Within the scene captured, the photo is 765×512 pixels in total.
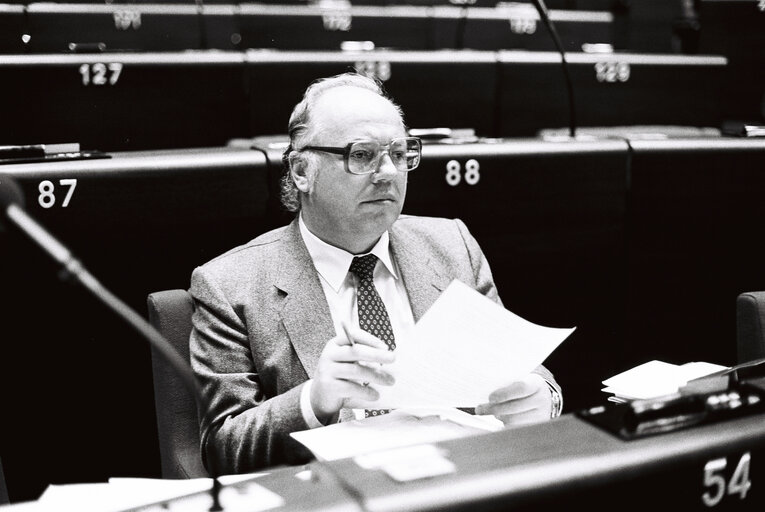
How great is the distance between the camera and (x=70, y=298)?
1790mm

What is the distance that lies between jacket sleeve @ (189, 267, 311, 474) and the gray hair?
315 mm

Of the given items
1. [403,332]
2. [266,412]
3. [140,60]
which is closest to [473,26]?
[140,60]

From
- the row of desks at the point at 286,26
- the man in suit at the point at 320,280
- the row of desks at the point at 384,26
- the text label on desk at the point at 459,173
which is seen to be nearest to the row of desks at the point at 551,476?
the man in suit at the point at 320,280

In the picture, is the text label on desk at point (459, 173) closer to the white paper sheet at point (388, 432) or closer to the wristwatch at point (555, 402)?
the wristwatch at point (555, 402)

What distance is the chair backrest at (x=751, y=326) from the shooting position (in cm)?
167

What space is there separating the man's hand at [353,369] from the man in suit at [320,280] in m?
0.10

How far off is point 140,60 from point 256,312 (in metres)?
1.46

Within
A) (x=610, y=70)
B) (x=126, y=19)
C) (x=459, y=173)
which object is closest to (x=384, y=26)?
(x=126, y=19)

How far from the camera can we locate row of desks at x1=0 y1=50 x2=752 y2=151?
267 centimetres

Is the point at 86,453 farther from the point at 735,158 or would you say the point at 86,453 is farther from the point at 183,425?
the point at 735,158

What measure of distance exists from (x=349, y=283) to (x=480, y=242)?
0.53 m

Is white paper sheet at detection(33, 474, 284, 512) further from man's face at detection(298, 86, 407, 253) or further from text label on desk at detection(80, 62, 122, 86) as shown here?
text label on desk at detection(80, 62, 122, 86)

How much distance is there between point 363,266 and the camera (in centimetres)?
174

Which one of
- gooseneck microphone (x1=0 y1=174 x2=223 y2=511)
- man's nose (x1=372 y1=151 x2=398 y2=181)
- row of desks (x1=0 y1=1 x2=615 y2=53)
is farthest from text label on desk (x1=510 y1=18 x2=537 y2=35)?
gooseneck microphone (x1=0 y1=174 x2=223 y2=511)
